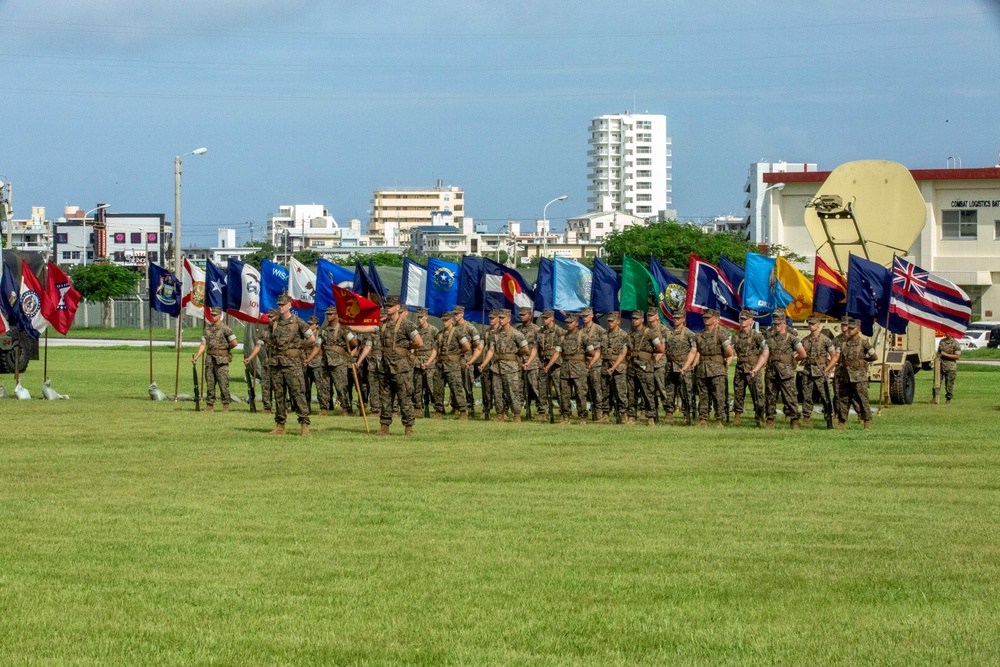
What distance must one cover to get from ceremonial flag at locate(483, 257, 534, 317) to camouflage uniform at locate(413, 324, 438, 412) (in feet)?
7.40

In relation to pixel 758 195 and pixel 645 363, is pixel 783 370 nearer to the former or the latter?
pixel 645 363

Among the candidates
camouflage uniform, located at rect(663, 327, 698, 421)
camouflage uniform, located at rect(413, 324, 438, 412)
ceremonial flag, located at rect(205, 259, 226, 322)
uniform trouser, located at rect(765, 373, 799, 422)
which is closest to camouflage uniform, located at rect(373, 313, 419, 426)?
camouflage uniform, located at rect(413, 324, 438, 412)

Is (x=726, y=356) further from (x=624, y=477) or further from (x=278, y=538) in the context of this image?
(x=278, y=538)

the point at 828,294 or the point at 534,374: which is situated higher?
the point at 828,294

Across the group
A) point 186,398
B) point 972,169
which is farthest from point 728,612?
point 972,169

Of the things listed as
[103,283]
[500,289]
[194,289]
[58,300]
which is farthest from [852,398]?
[103,283]

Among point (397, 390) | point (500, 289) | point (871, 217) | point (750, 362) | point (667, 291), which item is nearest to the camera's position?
point (397, 390)

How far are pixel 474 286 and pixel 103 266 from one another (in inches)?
2567

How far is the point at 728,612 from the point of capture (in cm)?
891

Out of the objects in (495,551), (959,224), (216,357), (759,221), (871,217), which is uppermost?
(759,221)

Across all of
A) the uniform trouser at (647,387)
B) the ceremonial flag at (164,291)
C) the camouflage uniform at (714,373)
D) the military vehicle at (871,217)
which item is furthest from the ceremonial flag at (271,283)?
the military vehicle at (871,217)

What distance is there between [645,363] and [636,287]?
2953 millimetres

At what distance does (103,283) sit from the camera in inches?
3408

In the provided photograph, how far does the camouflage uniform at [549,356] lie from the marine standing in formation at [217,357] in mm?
5478
